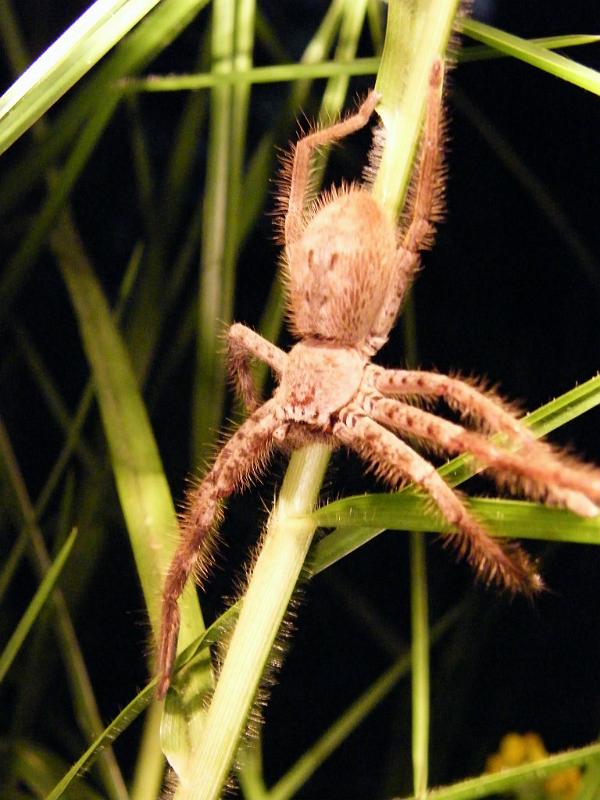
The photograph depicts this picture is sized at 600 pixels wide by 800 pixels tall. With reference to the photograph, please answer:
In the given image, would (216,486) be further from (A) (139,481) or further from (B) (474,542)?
(B) (474,542)

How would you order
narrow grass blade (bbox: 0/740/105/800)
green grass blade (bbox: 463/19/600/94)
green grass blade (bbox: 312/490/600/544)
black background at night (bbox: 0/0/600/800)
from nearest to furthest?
1. green grass blade (bbox: 312/490/600/544)
2. green grass blade (bbox: 463/19/600/94)
3. narrow grass blade (bbox: 0/740/105/800)
4. black background at night (bbox: 0/0/600/800)

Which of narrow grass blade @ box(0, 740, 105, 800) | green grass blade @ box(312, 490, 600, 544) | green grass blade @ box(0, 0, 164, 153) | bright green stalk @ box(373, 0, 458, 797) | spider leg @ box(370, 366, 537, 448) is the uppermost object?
bright green stalk @ box(373, 0, 458, 797)

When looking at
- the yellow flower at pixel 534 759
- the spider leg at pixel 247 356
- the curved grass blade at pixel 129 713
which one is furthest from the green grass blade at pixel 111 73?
the yellow flower at pixel 534 759

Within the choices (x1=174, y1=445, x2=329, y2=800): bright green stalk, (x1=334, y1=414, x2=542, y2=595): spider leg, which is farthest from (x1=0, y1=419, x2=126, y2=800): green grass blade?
(x1=334, y1=414, x2=542, y2=595): spider leg

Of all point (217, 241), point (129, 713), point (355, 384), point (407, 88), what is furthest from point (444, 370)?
point (129, 713)

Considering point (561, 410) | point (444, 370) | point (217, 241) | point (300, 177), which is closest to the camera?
point (561, 410)

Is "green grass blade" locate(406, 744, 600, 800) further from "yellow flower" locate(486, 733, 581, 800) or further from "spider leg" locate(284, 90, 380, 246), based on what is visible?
"spider leg" locate(284, 90, 380, 246)

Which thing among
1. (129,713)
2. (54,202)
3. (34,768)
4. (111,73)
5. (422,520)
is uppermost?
(111,73)

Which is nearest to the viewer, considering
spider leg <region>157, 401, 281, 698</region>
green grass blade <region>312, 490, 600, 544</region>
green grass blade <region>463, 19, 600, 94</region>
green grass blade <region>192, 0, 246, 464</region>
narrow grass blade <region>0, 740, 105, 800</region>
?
green grass blade <region>312, 490, 600, 544</region>
